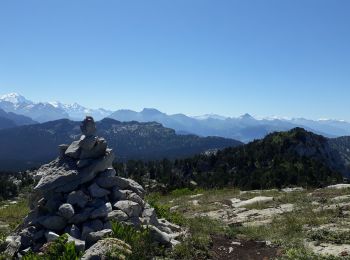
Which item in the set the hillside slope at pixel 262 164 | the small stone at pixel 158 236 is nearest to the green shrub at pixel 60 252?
the small stone at pixel 158 236

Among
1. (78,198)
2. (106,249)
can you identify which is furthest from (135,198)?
(106,249)

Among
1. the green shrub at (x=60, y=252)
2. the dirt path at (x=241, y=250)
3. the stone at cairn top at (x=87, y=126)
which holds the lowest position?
the dirt path at (x=241, y=250)

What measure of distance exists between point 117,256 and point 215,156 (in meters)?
90.1

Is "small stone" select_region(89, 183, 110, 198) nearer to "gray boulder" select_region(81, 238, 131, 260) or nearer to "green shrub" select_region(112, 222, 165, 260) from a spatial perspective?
"green shrub" select_region(112, 222, 165, 260)

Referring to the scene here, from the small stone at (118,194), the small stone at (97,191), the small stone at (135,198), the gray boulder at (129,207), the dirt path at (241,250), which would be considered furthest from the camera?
the small stone at (135,198)

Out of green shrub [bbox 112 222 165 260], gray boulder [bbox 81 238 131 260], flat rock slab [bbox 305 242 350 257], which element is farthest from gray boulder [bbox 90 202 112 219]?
flat rock slab [bbox 305 242 350 257]

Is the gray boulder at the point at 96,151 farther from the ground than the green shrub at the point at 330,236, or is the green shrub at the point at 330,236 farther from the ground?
the gray boulder at the point at 96,151

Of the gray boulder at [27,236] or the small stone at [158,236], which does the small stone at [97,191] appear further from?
the small stone at [158,236]

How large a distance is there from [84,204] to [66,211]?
1.15m

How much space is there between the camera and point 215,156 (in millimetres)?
106000

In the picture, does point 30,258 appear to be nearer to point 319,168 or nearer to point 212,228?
point 212,228

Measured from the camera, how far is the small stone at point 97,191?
22844 mm

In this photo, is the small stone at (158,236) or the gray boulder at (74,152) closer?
the small stone at (158,236)

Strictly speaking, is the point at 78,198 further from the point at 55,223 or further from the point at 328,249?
the point at 328,249
